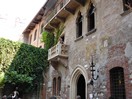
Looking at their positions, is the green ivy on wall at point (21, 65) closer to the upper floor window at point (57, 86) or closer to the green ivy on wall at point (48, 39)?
the green ivy on wall at point (48, 39)

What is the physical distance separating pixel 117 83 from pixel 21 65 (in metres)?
10.7

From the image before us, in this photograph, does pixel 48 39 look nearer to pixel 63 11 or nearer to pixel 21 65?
pixel 21 65

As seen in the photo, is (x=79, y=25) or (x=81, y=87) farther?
(x=79, y=25)

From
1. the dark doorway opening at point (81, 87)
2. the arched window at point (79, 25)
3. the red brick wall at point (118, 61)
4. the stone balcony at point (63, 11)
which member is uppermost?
the stone balcony at point (63, 11)

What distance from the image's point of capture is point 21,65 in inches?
700

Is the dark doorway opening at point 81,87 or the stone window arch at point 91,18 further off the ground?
the stone window arch at point 91,18

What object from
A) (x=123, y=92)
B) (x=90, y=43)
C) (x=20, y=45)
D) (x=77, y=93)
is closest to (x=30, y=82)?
(x=20, y=45)

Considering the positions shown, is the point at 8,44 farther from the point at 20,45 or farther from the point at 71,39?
the point at 71,39

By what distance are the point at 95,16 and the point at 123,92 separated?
16.2 ft

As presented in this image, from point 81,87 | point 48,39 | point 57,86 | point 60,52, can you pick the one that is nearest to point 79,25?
point 60,52

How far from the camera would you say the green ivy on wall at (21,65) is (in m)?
17.0

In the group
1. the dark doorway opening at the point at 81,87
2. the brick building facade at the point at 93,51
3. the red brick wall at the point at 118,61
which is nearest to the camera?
the red brick wall at the point at 118,61

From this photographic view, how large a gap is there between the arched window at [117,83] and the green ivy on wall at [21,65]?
9619mm

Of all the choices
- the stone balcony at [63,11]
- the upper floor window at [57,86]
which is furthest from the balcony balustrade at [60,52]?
the stone balcony at [63,11]
